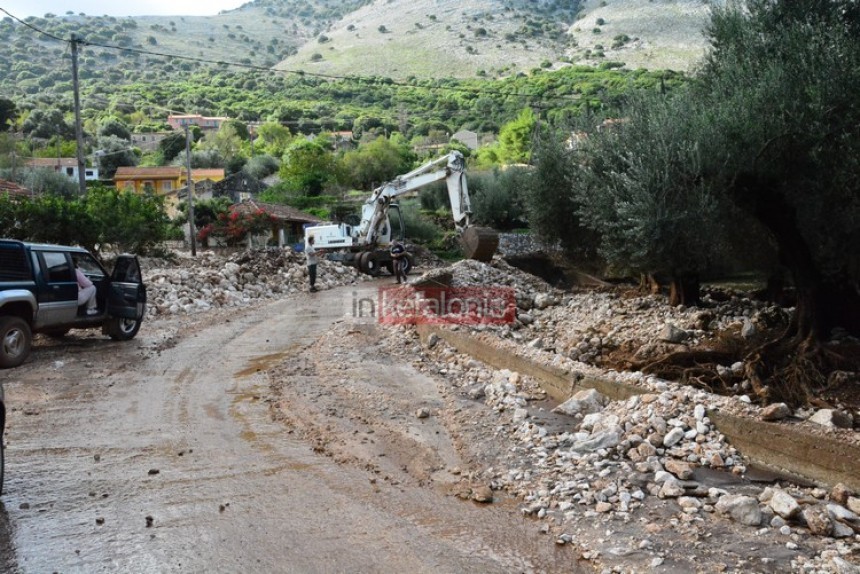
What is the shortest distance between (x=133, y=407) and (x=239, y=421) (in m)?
1.61

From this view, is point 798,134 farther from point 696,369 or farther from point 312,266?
point 312,266

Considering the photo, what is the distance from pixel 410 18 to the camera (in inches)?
7785

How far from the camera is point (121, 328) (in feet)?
45.1

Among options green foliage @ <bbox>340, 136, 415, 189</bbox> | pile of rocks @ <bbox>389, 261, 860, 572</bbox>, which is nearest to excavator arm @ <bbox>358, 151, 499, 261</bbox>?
pile of rocks @ <bbox>389, 261, 860, 572</bbox>

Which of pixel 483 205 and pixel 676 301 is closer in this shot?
pixel 676 301

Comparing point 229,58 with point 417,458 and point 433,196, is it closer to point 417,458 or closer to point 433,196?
point 433,196

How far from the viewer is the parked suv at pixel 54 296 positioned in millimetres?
11094

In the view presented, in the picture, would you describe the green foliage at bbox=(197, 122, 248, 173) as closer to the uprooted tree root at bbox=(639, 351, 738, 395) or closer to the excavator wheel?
the excavator wheel

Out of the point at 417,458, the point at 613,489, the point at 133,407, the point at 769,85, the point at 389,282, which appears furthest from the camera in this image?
the point at 389,282

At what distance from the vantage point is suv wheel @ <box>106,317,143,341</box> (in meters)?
13.6

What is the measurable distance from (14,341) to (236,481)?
683 centimetres

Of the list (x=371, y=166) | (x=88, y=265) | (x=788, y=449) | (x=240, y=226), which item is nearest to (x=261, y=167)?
(x=371, y=166)

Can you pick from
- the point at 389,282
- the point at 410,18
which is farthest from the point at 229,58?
the point at 389,282

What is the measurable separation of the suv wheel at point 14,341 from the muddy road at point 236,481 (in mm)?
262
